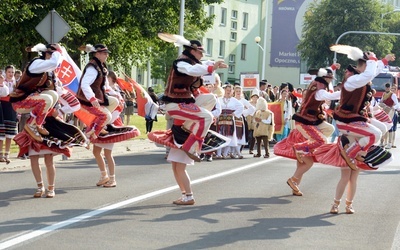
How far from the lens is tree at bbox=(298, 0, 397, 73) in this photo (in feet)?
198

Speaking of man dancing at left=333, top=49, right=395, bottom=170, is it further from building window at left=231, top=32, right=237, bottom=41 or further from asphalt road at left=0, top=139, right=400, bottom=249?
building window at left=231, top=32, right=237, bottom=41

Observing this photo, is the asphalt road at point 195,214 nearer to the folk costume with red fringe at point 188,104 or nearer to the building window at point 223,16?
the folk costume with red fringe at point 188,104

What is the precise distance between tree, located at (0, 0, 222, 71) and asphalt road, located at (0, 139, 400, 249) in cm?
924

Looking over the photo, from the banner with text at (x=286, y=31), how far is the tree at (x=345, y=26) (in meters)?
16.9

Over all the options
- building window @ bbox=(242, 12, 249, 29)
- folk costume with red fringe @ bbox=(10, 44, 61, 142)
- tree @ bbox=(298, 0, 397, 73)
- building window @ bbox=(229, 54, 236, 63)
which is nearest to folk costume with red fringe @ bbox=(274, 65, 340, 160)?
folk costume with red fringe @ bbox=(10, 44, 61, 142)

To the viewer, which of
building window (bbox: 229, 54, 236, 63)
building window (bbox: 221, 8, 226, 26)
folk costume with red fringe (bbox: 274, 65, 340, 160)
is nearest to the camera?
folk costume with red fringe (bbox: 274, 65, 340, 160)

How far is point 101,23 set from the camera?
2894 cm

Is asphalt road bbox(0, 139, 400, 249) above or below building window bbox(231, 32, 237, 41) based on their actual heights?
below

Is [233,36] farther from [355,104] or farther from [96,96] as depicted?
[355,104]

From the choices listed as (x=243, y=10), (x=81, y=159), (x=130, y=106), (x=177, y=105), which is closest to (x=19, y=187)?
(x=177, y=105)

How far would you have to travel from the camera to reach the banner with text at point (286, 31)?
78938 millimetres

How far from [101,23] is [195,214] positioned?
19882mm

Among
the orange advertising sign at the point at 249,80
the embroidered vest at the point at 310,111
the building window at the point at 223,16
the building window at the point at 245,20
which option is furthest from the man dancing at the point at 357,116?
the building window at the point at 245,20

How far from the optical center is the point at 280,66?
261ft
